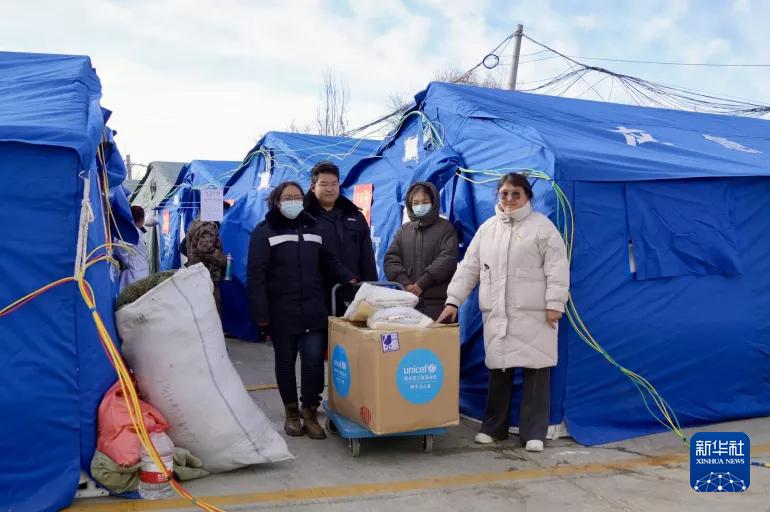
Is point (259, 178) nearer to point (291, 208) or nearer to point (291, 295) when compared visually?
point (291, 208)

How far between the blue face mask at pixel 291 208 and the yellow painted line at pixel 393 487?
6.26 ft

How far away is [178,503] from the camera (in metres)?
3.75

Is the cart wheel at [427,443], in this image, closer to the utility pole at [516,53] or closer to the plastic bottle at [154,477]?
the plastic bottle at [154,477]

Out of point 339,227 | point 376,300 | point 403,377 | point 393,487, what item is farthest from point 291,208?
point 393,487

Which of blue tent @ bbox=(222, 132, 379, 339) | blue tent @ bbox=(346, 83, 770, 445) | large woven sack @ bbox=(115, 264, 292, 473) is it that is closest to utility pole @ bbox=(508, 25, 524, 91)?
blue tent @ bbox=(222, 132, 379, 339)

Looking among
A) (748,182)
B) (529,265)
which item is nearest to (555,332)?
(529,265)

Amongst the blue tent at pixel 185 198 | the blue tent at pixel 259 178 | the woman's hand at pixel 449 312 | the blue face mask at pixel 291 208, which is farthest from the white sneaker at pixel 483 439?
the blue tent at pixel 185 198

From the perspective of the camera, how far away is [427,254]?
5570 mm

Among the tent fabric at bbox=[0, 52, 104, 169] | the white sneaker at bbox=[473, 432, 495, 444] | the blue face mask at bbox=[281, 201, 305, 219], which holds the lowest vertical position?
the white sneaker at bbox=[473, 432, 495, 444]

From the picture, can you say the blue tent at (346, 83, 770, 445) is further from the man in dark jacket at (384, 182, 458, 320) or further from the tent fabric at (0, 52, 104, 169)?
the tent fabric at (0, 52, 104, 169)

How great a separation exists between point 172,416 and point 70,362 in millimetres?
636

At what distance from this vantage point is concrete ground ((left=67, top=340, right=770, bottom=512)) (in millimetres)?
3869

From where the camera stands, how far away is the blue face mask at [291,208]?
5.07m

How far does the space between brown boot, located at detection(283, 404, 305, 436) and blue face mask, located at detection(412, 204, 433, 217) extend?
1.69 meters
